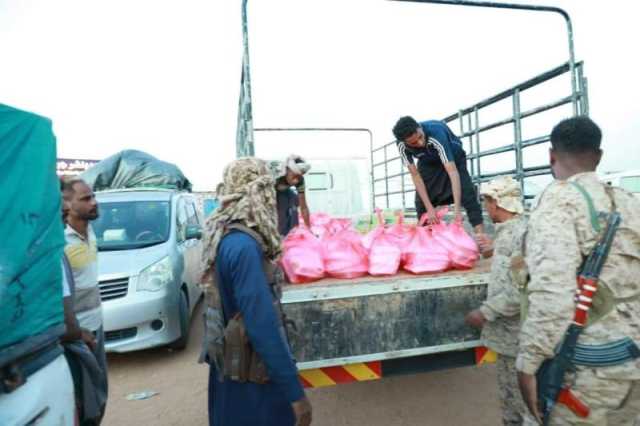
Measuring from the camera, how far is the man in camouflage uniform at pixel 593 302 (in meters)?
1.40

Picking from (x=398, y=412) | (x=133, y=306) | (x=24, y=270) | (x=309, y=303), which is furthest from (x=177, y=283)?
(x=24, y=270)

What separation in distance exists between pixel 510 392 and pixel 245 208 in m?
1.63

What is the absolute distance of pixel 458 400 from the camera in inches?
125

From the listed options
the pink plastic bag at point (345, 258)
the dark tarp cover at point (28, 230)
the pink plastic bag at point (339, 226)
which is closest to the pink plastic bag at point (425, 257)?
the pink plastic bag at point (345, 258)

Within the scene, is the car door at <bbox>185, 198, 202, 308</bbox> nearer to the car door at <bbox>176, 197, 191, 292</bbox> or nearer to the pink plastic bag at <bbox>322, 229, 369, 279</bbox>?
the car door at <bbox>176, 197, 191, 292</bbox>

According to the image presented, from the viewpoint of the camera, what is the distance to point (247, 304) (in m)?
1.47

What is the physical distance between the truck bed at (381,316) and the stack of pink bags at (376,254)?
0.36 ft

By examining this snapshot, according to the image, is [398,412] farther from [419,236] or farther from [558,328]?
[558,328]

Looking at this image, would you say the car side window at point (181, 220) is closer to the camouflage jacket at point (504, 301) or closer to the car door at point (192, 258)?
the car door at point (192, 258)

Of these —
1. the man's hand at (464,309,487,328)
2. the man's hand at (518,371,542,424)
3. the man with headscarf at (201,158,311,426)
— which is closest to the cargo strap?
the man's hand at (518,371,542,424)

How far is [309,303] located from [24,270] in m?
1.18

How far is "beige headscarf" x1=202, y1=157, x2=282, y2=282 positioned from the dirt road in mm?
1905

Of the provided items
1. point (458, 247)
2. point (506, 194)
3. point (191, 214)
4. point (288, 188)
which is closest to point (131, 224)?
point (191, 214)

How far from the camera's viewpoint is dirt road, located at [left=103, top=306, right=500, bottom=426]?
2.96 m
